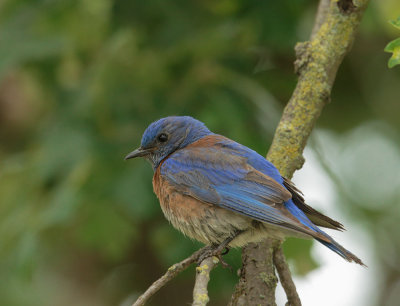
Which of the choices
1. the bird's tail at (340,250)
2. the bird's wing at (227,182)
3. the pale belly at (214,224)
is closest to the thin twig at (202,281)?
the pale belly at (214,224)

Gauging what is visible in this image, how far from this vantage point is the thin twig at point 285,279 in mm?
3709

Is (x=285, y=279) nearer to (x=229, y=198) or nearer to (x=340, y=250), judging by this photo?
(x=340, y=250)

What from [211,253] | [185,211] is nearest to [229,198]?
[185,211]

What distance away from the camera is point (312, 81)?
4344 millimetres

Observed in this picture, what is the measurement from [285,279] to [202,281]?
69cm

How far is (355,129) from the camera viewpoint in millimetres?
6434

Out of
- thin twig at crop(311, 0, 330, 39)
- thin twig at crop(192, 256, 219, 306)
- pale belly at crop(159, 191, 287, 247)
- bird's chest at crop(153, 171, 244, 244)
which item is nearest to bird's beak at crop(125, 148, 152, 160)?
bird's chest at crop(153, 171, 244, 244)

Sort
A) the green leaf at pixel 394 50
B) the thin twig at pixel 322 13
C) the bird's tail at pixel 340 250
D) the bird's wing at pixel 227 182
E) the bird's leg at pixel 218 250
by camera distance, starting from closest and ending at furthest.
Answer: the green leaf at pixel 394 50
the bird's tail at pixel 340 250
the bird's leg at pixel 218 250
the bird's wing at pixel 227 182
the thin twig at pixel 322 13

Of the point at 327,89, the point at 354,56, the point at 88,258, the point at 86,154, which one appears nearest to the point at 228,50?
the point at 327,89

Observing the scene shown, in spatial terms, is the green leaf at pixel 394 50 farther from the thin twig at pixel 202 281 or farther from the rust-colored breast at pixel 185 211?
the rust-colored breast at pixel 185 211

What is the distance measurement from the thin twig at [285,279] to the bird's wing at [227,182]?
10.4 inches

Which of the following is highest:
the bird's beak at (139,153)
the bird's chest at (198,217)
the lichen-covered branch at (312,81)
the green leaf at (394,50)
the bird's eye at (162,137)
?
the green leaf at (394,50)

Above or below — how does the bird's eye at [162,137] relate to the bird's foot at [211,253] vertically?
above

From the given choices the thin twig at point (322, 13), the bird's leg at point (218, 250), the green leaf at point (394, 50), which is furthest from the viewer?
the thin twig at point (322, 13)
